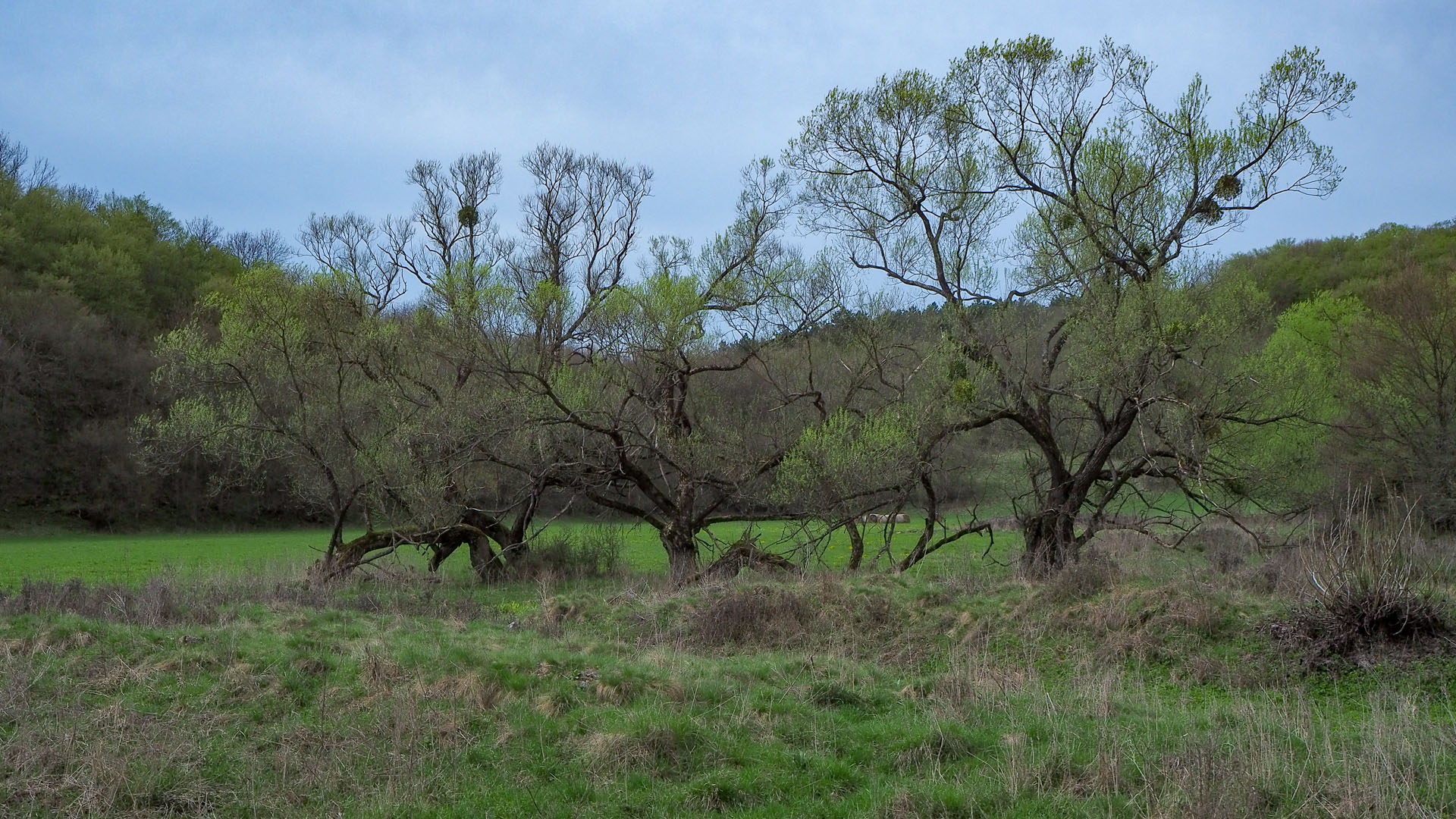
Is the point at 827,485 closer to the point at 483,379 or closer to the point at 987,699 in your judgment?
the point at 483,379

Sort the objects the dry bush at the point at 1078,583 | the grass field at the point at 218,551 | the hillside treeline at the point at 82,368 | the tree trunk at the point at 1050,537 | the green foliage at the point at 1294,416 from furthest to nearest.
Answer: the hillside treeline at the point at 82,368 → the grass field at the point at 218,551 → the tree trunk at the point at 1050,537 → the green foliage at the point at 1294,416 → the dry bush at the point at 1078,583

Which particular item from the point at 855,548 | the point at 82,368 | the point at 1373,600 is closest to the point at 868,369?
the point at 855,548

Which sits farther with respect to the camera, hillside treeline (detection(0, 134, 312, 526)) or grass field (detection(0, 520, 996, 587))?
hillside treeline (detection(0, 134, 312, 526))

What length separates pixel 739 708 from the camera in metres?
8.05

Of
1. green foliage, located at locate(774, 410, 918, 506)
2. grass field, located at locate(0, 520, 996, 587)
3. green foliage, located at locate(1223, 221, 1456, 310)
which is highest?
green foliage, located at locate(1223, 221, 1456, 310)

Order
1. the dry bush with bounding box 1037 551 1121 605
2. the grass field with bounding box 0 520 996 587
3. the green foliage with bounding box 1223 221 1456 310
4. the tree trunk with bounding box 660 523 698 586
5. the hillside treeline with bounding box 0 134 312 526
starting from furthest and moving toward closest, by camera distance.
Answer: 1. the green foliage with bounding box 1223 221 1456 310
2. the hillside treeline with bounding box 0 134 312 526
3. the grass field with bounding box 0 520 996 587
4. the tree trunk with bounding box 660 523 698 586
5. the dry bush with bounding box 1037 551 1121 605

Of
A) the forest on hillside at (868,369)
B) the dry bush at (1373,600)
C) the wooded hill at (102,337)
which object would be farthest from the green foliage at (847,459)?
the wooded hill at (102,337)

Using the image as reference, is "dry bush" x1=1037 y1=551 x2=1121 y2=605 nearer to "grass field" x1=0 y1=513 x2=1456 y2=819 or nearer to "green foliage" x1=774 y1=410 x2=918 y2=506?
"grass field" x1=0 y1=513 x2=1456 y2=819

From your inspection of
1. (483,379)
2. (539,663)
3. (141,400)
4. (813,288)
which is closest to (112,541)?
(141,400)

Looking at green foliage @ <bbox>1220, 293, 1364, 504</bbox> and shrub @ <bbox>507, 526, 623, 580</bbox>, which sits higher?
green foliage @ <bbox>1220, 293, 1364, 504</bbox>

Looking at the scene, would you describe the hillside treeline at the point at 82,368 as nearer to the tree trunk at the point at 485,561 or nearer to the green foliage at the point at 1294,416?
the tree trunk at the point at 485,561

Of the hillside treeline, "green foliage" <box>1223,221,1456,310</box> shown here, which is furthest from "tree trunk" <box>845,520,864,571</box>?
"green foliage" <box>1223,221,1456,310</box>

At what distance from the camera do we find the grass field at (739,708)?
631 cm

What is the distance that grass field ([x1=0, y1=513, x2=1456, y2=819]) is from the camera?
6309 mm
